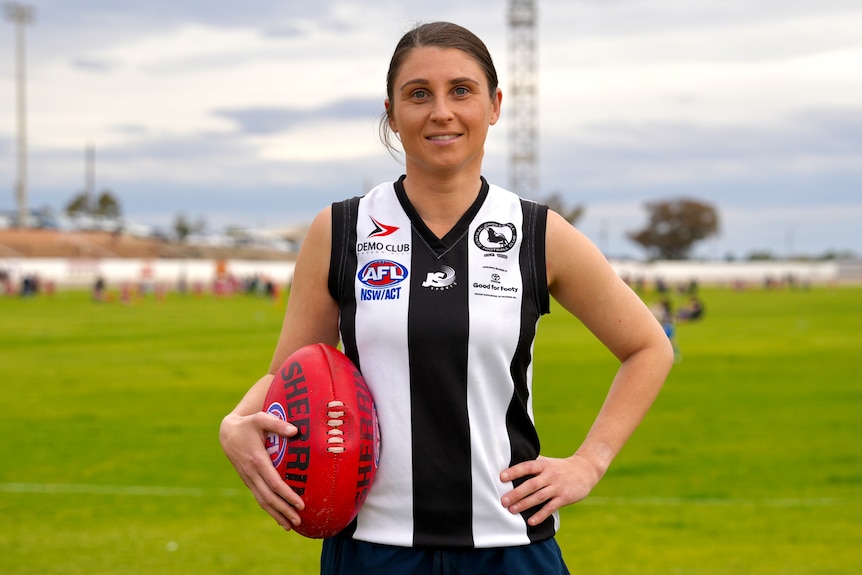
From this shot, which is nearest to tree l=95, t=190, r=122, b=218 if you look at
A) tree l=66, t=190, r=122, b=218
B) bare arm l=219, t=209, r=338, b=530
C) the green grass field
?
tree l=66, t=190, r=122, b=218

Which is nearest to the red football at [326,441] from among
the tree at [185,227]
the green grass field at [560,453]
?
the green grass field at [560,453]

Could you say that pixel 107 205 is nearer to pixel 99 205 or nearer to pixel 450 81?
pixel 99 205

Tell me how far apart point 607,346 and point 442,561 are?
0.72 meters

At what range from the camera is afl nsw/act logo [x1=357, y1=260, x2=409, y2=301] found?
284 cm

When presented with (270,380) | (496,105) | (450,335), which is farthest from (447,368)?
(496,105)

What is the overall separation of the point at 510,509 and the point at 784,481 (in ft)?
28.1

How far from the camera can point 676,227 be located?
13812 centimetres

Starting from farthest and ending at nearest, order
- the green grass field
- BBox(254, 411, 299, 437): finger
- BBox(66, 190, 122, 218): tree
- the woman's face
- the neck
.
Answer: BBox(66, 190, 122, 218): tree < the green grass field < the neck < the woman's face < BBox(254, 411, 299, 437): finger

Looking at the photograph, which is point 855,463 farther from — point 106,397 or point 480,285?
point 106,397

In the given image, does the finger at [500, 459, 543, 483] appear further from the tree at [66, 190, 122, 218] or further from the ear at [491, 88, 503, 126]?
the tree at [66, 190, 122, 218]

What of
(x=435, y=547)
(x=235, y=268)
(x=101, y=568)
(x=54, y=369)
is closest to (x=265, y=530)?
(x=101, y=568)

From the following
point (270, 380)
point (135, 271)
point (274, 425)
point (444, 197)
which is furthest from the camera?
point (135, 271)

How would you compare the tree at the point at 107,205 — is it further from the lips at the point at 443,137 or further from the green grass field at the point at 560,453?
the lips at the point at 443,137

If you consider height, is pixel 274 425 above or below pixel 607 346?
below
